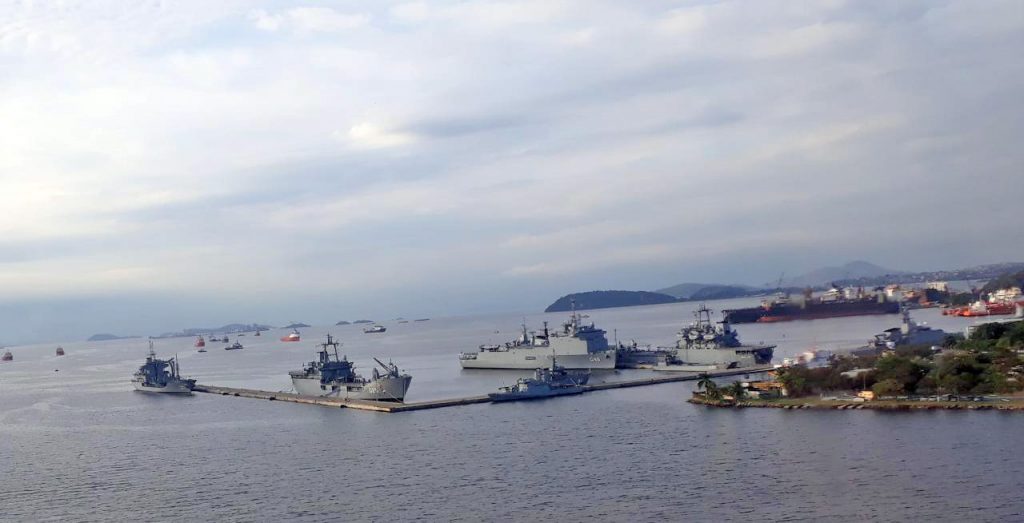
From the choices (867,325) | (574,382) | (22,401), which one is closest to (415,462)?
(574,382)

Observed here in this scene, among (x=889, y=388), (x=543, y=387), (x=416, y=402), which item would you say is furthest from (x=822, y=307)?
(x=889, y=388)

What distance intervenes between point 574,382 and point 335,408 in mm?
11061

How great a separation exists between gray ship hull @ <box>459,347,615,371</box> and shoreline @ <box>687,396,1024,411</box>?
19072 millimetres

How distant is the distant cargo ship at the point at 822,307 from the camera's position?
8985 cm

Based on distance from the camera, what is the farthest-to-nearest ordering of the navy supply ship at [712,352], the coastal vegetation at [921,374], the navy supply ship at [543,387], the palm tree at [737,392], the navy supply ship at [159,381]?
the navy supply ship at [159,381]
the navy supply ship at [712,352]
the navy supply ship at [543,387]
the palm tree at [737,392]
the coastal vegetation at [921,374]

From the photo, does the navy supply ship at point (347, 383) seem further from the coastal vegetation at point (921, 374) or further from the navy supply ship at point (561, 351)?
the coastal vegetation at point (921, 374)

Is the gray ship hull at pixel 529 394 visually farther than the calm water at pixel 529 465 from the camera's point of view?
Yes

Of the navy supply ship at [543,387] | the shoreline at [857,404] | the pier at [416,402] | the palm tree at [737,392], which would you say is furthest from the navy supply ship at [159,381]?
the palm tree at [737,392]

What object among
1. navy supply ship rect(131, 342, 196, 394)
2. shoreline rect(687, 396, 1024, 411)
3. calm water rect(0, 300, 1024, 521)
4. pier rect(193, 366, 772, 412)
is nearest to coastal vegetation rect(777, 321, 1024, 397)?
shoreline rect(687, 396, 1024, 411)

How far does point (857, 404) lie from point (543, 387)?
47.5ft

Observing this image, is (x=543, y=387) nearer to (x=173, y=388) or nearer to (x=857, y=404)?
(x=857, y=404)

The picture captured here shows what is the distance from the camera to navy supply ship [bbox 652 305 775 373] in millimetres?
50281

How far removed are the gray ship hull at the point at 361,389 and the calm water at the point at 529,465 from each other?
2.02 meters

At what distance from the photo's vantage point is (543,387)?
138 feet
